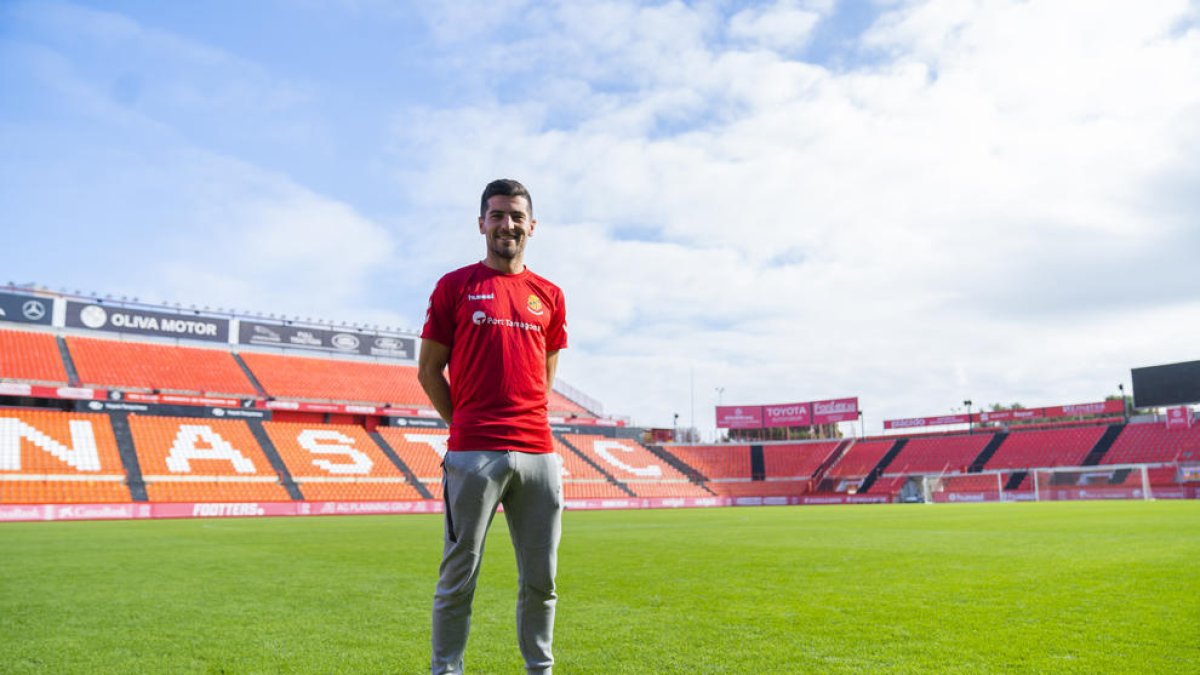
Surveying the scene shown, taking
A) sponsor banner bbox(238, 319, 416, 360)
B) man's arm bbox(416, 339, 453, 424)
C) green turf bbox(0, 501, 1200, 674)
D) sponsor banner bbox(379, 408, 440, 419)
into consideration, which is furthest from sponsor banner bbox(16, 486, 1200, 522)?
man's arm bbox(416, 339, 453, 424)

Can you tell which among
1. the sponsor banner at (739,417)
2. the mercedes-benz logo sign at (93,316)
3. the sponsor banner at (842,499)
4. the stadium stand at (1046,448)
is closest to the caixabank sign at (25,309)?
the mercedes-benz logo sign at (93,316)

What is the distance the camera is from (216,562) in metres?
12.2

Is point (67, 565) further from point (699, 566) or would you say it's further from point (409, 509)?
point (409, 509)

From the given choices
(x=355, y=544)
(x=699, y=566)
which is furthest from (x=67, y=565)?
(x=699, y=566)

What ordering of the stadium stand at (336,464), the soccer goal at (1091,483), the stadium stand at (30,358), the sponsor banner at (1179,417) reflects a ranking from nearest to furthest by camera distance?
the stadium stand at (30,358), the stadium stand at (336,464), the soccer goal at (1091,483), the sponsor banner at (1179,417)

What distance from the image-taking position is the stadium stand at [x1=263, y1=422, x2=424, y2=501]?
1565 inches

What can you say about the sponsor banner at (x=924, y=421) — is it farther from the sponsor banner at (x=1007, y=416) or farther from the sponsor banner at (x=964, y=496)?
the sponsor banner at (x=964, y=496)

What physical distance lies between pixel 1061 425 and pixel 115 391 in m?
64.4

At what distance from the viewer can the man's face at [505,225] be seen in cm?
390

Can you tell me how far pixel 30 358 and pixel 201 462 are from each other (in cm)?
1189

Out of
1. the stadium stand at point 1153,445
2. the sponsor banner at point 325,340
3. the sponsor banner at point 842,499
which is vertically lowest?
the sponsor banner at point 842,499

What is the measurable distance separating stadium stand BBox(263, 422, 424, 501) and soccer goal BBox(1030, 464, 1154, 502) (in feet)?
127

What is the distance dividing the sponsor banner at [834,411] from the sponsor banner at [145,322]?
4814 centimetres

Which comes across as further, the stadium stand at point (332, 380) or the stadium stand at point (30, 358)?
the stadium stand at point (332, 380)
